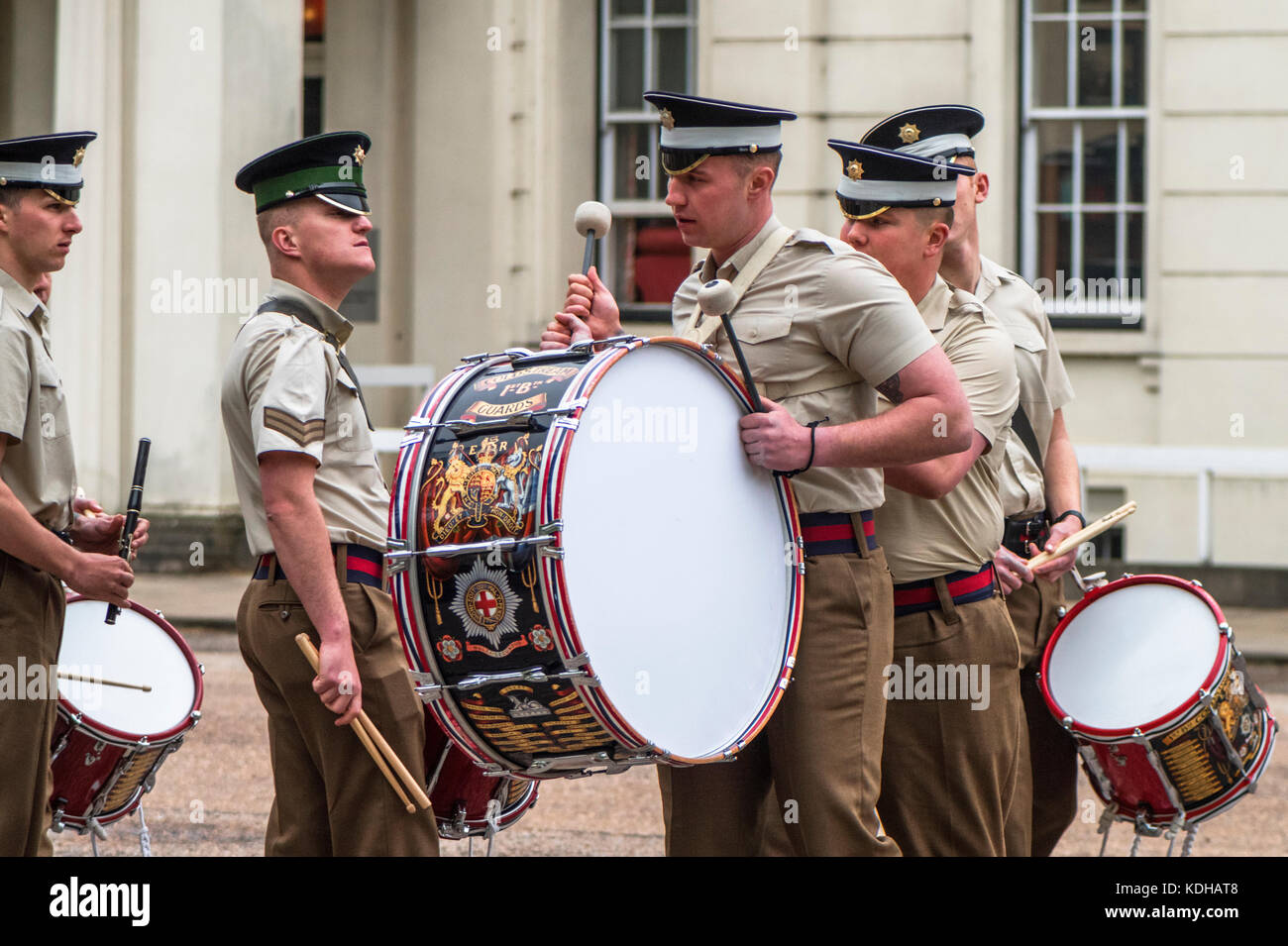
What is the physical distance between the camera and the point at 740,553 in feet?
11.9

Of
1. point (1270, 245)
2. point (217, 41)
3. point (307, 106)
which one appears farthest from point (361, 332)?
point (1270, 245)

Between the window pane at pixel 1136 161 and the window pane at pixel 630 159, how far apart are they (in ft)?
11.8

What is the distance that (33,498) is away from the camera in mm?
4027

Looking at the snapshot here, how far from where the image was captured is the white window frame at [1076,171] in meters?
13.1

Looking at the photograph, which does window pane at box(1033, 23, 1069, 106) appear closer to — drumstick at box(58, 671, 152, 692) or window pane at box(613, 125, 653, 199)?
window pane at box(613, 125, 653, 199)

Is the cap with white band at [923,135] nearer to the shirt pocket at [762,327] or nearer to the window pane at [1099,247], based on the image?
the shirt pocket at [762,327]

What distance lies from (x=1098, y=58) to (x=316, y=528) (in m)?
10.7

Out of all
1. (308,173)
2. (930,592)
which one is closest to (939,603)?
(930,592)

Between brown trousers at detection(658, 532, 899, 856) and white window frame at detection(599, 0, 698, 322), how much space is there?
10435 mm

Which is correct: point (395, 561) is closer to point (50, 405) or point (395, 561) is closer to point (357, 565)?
point (357, 565)

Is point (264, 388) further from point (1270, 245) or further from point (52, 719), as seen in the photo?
point (1270, 245)

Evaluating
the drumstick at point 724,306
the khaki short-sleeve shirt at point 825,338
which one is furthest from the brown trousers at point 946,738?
the drumstick at point 724,306

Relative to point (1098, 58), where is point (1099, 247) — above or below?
below

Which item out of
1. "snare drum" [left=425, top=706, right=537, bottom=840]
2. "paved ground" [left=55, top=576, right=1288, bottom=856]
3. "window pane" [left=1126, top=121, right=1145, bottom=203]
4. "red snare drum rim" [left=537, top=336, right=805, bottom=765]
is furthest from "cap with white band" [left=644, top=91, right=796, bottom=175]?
"window pane" [left=1126, top=121, right=1145, bottom=203]
